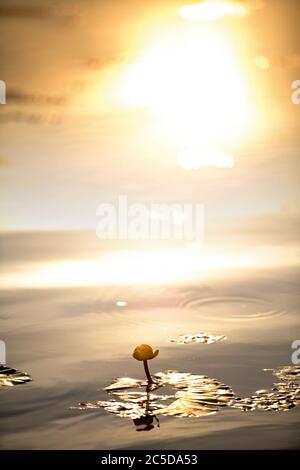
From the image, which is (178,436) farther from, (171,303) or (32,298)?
(32,298)

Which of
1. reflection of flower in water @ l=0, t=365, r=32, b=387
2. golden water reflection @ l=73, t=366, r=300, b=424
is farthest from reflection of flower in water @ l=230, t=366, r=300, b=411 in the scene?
reflection of flower in water @ l=0, t=365, r=32, b=387

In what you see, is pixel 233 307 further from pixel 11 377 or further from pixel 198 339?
pixel 11 377

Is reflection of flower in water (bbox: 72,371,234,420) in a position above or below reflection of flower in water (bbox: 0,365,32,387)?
below

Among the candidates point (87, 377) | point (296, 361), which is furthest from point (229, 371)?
point (87, 377)

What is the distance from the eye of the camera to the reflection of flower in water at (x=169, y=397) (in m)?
3.22

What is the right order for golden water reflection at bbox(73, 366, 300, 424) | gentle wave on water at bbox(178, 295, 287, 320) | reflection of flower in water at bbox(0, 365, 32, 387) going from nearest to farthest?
1. golden water reflection at bbox(73, 366, 300, 424)
2. reflection of flower in water at bbox(0, 365, 32, 387)
3. gentle wave on water at bbox(178, 295, 287, 320)

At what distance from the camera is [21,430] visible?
3.13 meters

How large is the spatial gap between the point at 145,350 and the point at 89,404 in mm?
399

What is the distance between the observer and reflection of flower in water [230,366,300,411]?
10.7 ft

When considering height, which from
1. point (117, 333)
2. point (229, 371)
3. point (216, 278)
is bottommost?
point (229, 371)

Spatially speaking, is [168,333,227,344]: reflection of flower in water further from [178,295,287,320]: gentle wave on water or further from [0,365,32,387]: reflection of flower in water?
[0,365,32,387]: reflection of flower in water

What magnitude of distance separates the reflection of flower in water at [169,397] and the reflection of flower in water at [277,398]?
96 mm

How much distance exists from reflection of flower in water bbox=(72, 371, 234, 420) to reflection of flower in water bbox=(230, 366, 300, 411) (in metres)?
0.10

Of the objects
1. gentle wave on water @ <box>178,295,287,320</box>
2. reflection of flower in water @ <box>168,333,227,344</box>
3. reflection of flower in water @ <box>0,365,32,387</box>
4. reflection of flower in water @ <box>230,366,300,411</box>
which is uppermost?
gentle wave on water @ <box>178,295,287,320</box>
